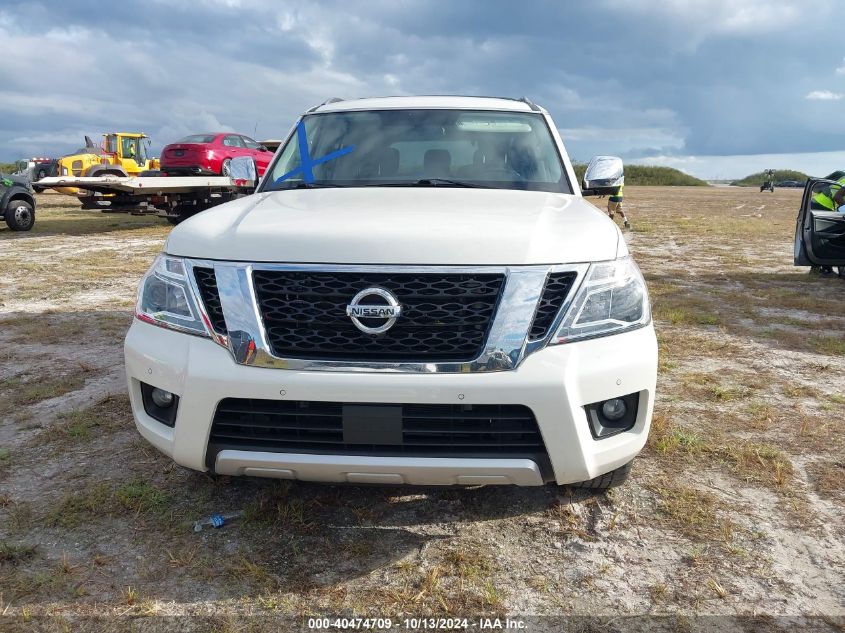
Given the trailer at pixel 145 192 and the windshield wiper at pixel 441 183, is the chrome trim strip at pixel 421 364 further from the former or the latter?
the trailer at pixel 145 192

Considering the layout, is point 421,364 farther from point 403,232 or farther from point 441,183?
point 441,183

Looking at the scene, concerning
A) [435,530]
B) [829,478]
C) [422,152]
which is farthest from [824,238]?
[435,530]

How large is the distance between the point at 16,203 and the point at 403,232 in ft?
45.6

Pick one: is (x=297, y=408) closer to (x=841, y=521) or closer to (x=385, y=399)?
(x=385, y=399)

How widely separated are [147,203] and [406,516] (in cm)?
1167

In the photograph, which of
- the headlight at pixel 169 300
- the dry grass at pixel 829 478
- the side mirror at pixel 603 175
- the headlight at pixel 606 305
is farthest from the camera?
the side mirror at pixel 603 175

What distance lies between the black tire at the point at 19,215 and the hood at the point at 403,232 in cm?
1272

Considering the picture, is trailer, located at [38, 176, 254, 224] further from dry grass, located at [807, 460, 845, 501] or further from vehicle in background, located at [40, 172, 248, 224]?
dry grass, located at [807, 460, 845, 501]

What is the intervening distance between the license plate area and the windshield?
1.55 meters

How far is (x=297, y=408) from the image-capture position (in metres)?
2.21


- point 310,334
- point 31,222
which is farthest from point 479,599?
point 31,222

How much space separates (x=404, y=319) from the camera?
219 centimetres

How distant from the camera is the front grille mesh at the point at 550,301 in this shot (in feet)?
7.24

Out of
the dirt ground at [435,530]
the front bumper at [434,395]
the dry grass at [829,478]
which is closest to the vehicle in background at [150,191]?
the dirt ground at [435,530]
